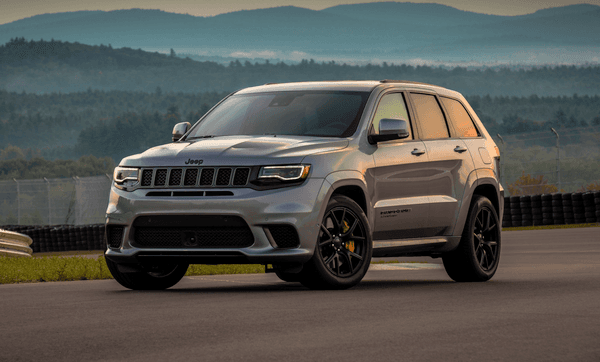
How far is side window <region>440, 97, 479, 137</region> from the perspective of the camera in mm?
11328

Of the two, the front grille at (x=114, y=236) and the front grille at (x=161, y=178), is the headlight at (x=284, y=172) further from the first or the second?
the front grille at (x=114, y=236)

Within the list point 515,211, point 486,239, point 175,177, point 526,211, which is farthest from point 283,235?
point 515,211

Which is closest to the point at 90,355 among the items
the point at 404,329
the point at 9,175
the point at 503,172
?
the point at 404,329

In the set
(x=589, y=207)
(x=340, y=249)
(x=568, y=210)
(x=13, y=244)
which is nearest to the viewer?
(x=340, y=249)

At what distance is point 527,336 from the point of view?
20.0 ft

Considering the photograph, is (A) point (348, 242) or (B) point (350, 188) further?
(B) point (350, 188)

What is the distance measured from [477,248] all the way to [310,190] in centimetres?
305

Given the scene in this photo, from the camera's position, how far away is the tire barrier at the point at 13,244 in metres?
19.7

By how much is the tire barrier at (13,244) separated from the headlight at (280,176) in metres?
12.0

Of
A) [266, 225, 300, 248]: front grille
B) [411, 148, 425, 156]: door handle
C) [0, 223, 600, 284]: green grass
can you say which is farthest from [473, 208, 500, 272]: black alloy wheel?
[0, 223, 600, 284]: green grass

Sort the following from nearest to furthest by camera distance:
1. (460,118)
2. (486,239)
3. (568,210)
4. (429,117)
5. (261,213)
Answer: (261,213) < (429,117) < (486,239) < (460,118) < (568,210)

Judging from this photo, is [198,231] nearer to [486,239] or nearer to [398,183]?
[398,183]

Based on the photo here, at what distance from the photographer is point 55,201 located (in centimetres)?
4316

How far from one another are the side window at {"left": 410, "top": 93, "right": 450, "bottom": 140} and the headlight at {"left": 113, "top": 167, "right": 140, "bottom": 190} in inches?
122
